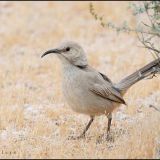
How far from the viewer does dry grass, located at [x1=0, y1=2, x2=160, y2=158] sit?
9.15 meters

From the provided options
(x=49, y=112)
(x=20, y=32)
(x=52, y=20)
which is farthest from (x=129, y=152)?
(x=52, y=20)

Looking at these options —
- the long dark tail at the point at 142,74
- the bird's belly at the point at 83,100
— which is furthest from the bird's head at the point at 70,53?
the long dark tail at the point at 142,74

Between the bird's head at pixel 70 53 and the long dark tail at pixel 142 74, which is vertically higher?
the bird's head at pixel 70 53

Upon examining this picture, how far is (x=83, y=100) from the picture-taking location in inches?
379

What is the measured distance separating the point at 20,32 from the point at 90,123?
806 centimetres

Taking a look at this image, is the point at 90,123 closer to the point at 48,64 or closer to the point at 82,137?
the point at 82,137

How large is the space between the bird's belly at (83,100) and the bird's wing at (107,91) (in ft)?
0.23

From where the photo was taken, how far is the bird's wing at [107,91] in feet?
32.3

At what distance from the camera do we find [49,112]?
11.5 meters

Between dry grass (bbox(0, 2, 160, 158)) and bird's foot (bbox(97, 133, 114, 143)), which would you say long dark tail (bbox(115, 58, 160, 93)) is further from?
bird's foot (bbox(97, 133, 114, 143))

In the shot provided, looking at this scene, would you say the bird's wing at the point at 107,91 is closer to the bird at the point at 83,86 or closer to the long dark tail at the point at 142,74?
the bird at the point at 83,86

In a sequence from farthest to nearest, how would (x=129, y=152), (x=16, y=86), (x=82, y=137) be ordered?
(x=16, y=86)
(x=82, y=137)
(x=129, y=152)

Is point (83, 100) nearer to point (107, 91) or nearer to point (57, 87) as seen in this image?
point (107, 91)

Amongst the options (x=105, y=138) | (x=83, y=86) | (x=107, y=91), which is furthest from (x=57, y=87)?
(x=83, y=86)
